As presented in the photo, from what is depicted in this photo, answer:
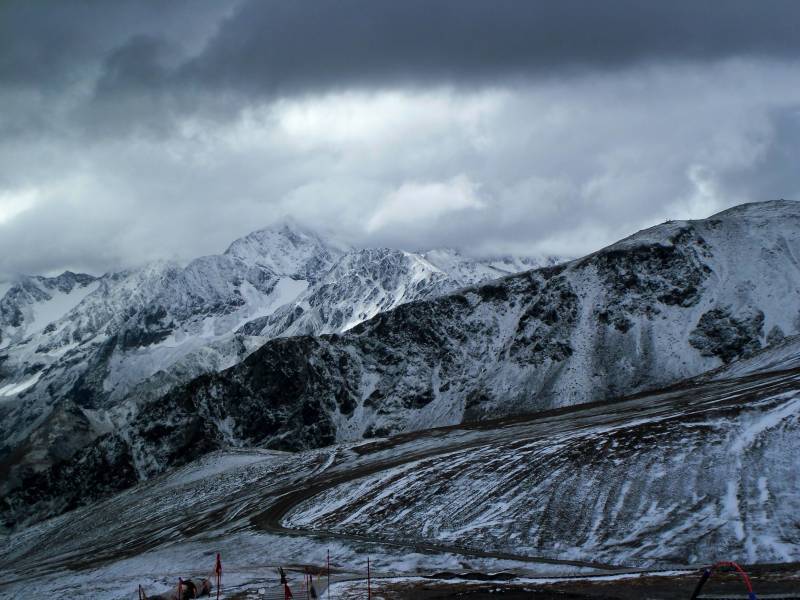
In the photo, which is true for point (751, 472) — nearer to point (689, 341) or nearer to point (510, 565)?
point (510, 565)

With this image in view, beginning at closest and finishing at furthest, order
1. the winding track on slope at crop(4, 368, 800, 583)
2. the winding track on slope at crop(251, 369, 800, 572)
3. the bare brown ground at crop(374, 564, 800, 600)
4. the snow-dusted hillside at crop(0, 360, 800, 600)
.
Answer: the bare brown ground at crop(374, 564, 800, 600)
the snow-dusted hillside at crop(0, 360, 800, 600)
the winding track on slope at crop(251, 369, 800, 572)
the winding track on slope at crop(4, 368, 800, 583)

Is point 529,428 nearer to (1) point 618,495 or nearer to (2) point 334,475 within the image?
(2) point 334,475

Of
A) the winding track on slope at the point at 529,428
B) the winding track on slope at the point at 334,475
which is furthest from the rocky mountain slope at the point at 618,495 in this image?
the winding track on slope at the point at 334,475

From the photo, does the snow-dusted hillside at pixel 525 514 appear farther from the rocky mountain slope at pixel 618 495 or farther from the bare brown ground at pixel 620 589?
the bare brown ground at pixel 620 589

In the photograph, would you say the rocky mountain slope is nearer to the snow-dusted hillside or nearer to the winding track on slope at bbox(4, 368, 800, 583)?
the snow-dusted hillside

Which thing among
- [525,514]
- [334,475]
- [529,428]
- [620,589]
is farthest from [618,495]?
[334,475]

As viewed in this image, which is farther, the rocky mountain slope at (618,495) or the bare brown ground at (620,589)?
the rocky mountain slope at (618,495)

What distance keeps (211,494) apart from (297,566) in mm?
70283

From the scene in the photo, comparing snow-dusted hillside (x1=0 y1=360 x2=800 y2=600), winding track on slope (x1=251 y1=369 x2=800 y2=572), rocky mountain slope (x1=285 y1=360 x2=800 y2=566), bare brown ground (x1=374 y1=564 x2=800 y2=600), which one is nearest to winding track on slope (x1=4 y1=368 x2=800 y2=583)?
winding track on slope (x1=251 y1=369 x2=800 y2=572)

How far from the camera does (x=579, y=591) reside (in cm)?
3666

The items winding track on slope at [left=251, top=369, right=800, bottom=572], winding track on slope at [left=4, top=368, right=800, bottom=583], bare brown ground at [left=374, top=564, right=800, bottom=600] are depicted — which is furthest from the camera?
winding track on slope at [left=4, top=368, right=800, bottom=583]

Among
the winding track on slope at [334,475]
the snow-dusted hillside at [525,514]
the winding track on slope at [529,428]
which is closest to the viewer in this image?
the snow-dusted hillside at [525,514]

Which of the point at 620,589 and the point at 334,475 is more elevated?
the point at 620,589

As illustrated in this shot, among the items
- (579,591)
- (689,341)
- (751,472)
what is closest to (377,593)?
(579,591)
